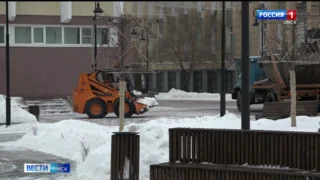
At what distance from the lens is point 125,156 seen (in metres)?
9.13

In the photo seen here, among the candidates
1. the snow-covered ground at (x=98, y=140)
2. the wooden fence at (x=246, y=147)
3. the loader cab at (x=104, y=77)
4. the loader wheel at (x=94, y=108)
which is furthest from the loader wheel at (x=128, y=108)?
the wooden fence at (x=246, y=147)

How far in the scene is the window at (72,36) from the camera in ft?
127

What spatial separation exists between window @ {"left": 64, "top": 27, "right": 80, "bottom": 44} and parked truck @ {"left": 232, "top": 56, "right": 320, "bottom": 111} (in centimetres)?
1444

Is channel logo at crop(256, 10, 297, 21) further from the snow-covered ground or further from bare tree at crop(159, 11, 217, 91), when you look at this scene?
bare tree at crop(159, 11, 217, 91)

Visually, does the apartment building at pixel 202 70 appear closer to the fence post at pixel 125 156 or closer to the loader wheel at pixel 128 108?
the loader wheel at pixel 128 108

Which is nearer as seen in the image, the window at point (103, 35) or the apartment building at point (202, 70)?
the window at point (103, 35)

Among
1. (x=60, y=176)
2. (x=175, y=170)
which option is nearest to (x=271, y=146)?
(x=175, y=170)

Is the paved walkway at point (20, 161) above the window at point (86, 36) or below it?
below

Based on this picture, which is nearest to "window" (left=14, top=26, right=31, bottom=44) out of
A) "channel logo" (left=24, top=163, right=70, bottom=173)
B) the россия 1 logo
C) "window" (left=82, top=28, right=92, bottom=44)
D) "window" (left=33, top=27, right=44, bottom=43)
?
"window" (left=33, top=27, right=44, bottom=43)

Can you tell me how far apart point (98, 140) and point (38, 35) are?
26.2 m

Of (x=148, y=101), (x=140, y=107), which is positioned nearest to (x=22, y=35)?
(x=148, y=101)

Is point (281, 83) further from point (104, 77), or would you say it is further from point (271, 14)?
point (271, 14)

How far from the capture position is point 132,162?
918cm

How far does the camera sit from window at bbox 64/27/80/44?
38.8 meters
